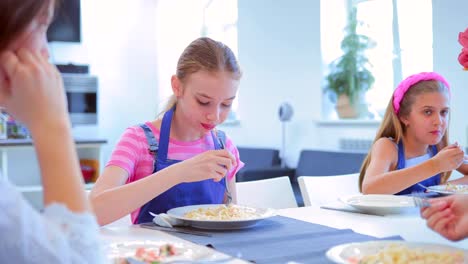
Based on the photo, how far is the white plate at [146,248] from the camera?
1.14 m

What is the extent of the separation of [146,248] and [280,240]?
0.99 feet

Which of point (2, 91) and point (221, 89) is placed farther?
point (221, 89)

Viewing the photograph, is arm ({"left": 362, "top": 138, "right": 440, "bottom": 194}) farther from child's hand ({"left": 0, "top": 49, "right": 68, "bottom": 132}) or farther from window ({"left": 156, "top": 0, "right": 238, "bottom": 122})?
window ({"left": 156, "top": 0, "right": 238, "bottom": 122})

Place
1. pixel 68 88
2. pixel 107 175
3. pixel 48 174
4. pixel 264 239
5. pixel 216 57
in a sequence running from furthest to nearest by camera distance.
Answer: pixel 68 88 < pixel 216 57 < pixel 107 175 < pixel 264 239 < pixel 48 174

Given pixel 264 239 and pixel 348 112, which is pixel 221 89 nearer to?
pixel 264 239

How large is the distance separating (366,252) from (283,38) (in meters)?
4.59

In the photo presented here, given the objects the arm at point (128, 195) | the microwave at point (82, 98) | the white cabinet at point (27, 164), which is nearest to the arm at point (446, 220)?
the arm at point (128, 195)

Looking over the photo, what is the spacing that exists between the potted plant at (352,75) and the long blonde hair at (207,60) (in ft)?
10.5

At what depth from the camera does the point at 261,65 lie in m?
5.93

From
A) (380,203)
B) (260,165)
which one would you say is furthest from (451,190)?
(260,165)

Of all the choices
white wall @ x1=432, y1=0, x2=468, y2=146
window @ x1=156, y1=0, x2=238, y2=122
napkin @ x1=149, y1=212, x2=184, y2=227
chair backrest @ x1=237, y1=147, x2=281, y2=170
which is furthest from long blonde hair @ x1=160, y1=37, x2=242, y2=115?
window @ x1=156, y1=0, x2=238, y2=122

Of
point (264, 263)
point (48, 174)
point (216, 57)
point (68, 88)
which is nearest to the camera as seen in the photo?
point (48, 174)

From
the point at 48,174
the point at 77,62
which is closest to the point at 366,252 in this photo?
the point at 48,174

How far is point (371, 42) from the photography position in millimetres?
4898
